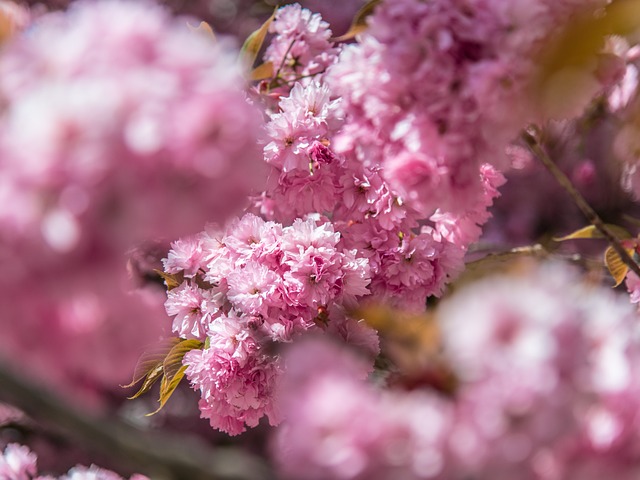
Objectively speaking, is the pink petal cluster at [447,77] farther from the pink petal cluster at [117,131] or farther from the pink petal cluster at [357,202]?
the pink petal cluster at [357,202]

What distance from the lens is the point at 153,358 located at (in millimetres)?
1002

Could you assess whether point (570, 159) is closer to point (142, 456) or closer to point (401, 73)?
point (401, 73)

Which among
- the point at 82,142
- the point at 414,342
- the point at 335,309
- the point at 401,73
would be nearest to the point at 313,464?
the point at 414,342

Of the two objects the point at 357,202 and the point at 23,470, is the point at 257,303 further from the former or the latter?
the point at 23,470

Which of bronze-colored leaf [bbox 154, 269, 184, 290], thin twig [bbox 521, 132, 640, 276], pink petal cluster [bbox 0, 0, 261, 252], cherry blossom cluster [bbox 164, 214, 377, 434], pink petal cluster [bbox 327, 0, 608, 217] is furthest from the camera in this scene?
bronze-colored leaf [bbox 154, 269, 184, 290]

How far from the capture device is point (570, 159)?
206 centimetres

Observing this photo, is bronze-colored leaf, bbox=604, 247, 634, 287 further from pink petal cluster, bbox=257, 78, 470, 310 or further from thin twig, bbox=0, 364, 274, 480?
thin twig, bbox=0, 364, 274, 480

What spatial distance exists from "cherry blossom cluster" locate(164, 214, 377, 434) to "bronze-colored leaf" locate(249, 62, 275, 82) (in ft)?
0.63

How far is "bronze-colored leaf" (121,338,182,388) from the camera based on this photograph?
98 cm

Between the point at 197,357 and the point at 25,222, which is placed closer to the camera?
the point at 25,222

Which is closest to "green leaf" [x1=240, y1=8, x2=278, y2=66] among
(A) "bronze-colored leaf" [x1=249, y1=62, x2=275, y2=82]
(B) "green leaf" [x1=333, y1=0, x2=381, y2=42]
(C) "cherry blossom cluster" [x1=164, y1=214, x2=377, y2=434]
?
(A) "bronze-colored leaf" [x1=249, y1=62, x2=275, y2=82]

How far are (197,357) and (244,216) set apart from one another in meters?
0.18

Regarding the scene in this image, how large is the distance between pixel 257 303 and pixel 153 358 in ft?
0.63

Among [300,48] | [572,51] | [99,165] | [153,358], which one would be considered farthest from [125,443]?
[300,48]
